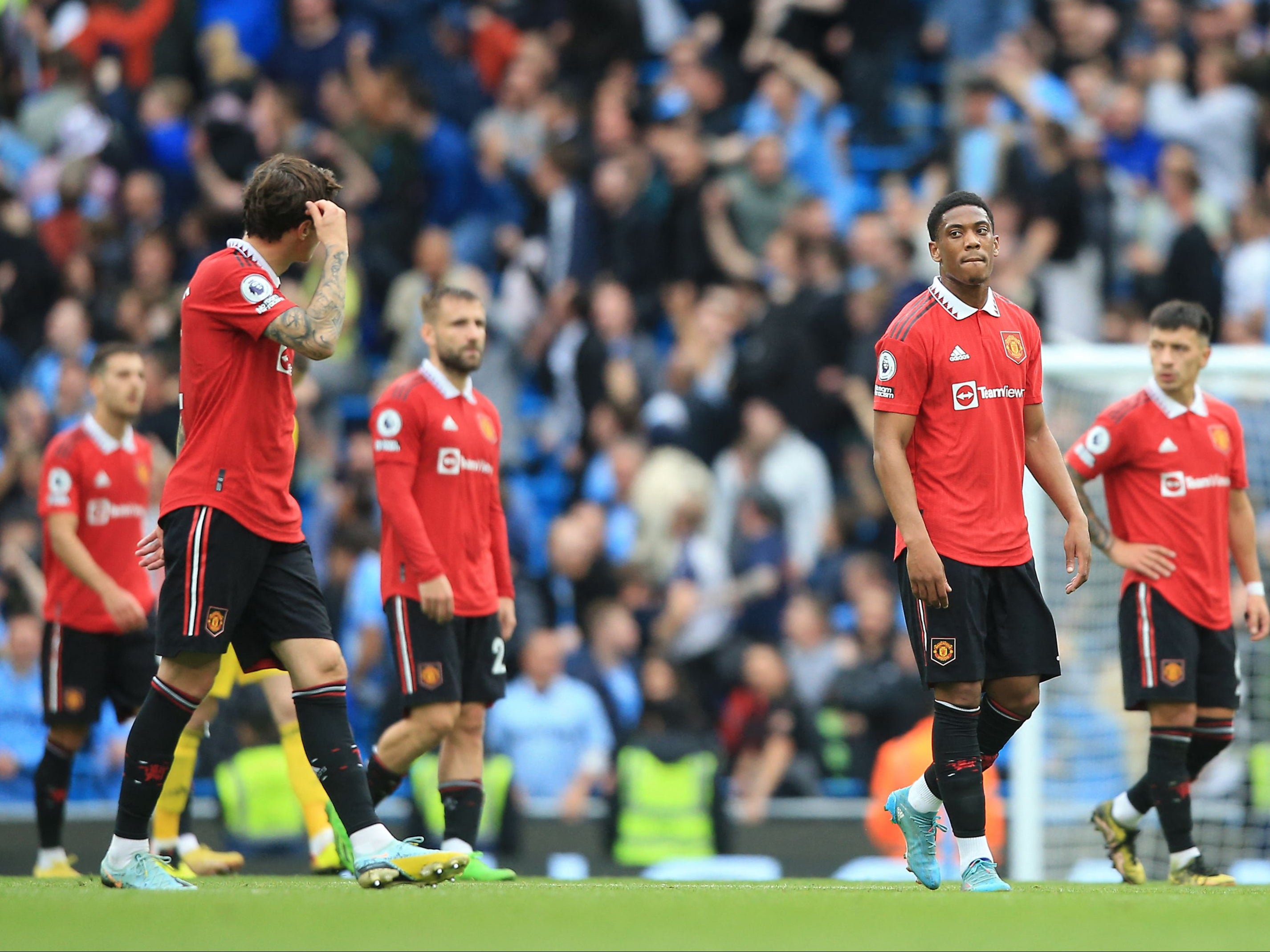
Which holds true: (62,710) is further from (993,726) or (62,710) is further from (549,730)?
(993,726)

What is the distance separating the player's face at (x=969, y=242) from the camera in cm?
616

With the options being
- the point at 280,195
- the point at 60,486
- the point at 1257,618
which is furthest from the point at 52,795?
the point at 1257,618

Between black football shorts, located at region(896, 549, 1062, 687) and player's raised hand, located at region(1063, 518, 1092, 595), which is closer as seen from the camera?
black football shorts, located at region(896, 549, 1062, 687)

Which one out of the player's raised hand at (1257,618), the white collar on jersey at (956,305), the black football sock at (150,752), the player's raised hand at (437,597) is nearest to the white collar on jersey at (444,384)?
the player's raised hand at (437,597)

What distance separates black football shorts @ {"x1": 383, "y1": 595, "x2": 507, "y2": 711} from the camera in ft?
24.2

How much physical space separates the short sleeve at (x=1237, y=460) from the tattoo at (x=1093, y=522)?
0.60m

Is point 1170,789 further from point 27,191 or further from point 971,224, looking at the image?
point 27,191

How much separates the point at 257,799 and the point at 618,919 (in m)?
5.74

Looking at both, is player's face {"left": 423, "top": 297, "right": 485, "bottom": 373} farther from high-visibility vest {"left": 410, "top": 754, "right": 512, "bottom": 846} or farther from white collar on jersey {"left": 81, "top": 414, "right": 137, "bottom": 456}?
high-visibility vest {"left": 410, "top": 754, "right": 512, "bottom": 846}

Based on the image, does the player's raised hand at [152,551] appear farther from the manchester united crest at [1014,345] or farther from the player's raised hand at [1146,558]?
the player's raised hand at [1146,558]

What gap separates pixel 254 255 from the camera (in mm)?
5918

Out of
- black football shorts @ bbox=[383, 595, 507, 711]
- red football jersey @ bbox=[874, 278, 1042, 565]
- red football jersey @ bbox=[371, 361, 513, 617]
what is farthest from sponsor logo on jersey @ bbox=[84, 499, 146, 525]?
red football jersey @ bbox=[874, 278, 1042, 565]

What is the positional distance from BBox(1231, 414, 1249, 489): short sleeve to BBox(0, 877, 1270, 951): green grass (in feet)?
7.43

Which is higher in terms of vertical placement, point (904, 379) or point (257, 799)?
point (904, 379)
